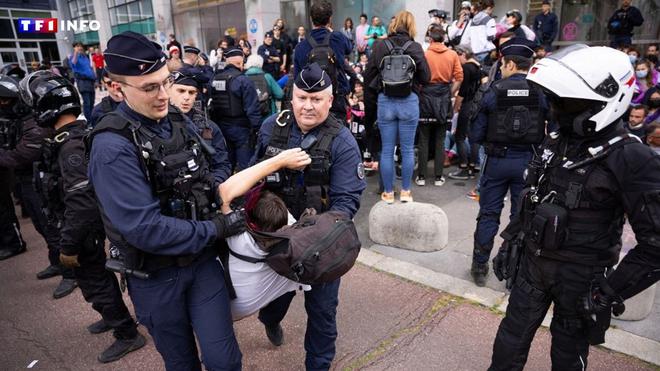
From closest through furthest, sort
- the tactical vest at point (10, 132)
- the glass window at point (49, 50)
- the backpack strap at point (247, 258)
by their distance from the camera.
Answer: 1. the backpack strap at point (247, 258)
2. the tactical vest at point (10, 132)
3. the glass window at point (49, 50)

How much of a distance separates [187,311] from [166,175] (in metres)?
0.71

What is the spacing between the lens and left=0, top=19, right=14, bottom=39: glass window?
26891 mm

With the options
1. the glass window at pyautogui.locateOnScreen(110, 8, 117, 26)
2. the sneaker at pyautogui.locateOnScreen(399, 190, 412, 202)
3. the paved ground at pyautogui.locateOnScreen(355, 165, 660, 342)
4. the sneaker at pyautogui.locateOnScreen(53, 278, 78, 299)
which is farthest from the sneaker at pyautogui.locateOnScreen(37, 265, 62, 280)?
the glass window at pyautogui.locateOnScreen(110, 8, 117, 26)

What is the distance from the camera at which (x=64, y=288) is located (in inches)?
163

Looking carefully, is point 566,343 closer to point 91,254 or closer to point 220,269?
point 220,269

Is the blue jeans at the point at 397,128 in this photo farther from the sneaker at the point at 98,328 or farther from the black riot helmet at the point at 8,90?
the black riot helmet at the point at 8,90

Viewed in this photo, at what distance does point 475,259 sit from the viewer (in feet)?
12.6

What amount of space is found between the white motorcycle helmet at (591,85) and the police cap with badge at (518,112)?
4.64 ft

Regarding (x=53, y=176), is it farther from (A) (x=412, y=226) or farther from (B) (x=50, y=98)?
(A) (x=412, y=226)

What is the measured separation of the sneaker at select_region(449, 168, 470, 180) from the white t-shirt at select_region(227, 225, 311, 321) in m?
4.78

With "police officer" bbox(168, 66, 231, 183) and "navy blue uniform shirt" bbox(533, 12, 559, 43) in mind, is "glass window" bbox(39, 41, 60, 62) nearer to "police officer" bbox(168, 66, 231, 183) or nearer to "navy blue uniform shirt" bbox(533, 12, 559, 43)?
"navy blue uniform shirt" bbox(533, 12, 559, 43)

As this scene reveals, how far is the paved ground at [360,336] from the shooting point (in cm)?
301

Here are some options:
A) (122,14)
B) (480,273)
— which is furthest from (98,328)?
(122,14)

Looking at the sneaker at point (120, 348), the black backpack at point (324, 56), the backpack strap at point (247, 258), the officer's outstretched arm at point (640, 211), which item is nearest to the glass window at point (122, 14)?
the black backpack at point (324, 56)
